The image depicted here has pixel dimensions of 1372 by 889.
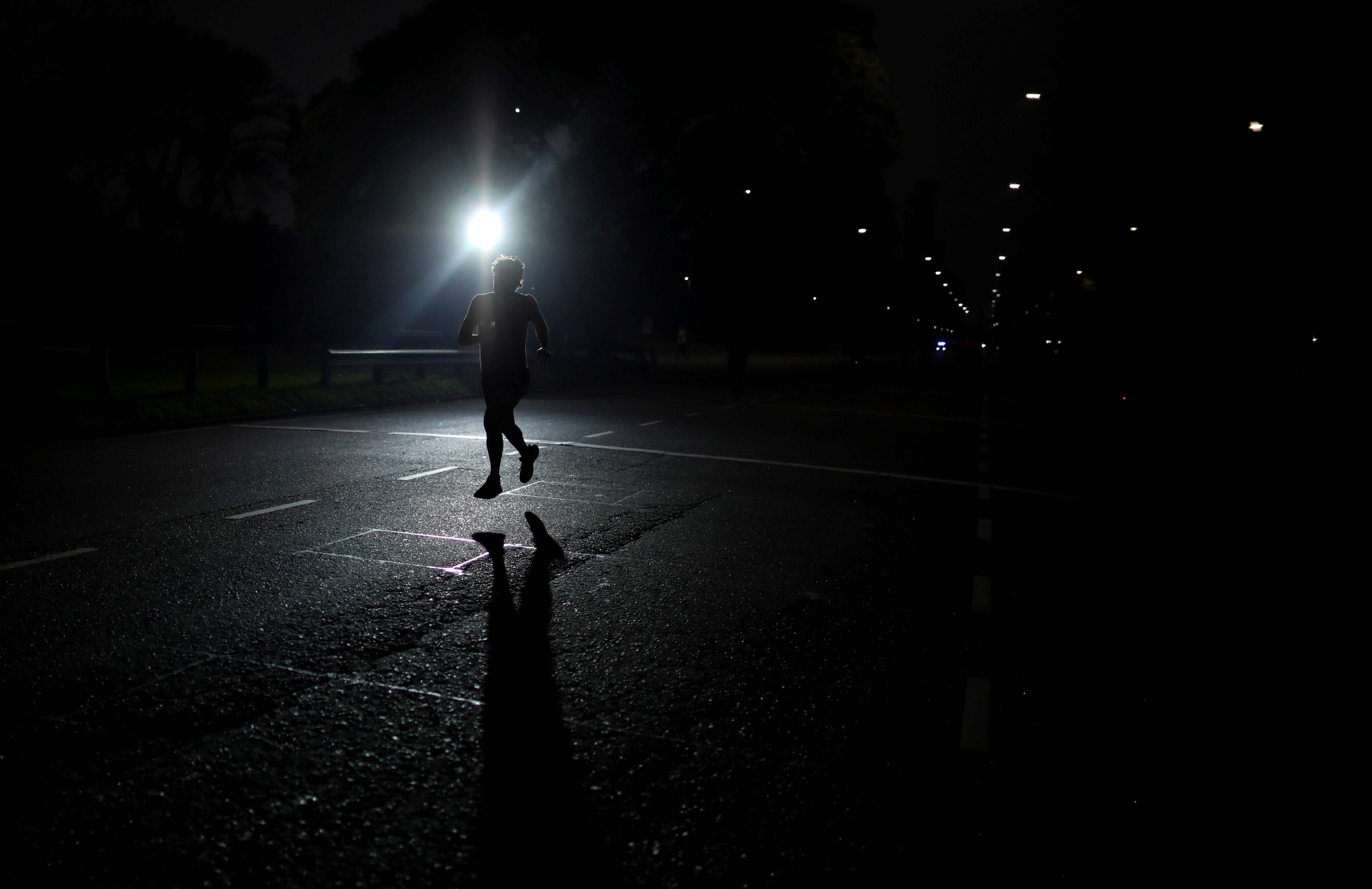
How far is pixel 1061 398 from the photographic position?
106 ft

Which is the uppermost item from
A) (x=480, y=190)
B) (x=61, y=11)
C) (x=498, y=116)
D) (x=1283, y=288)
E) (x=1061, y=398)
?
(x=61, y=11)

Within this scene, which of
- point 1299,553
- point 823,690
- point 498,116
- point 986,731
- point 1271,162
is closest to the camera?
point 986,731

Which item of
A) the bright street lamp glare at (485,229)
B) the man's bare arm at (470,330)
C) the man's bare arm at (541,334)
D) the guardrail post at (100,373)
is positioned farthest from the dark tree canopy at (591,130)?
the man's bare arm at (470,330)

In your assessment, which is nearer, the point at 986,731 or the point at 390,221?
the point at 986,731

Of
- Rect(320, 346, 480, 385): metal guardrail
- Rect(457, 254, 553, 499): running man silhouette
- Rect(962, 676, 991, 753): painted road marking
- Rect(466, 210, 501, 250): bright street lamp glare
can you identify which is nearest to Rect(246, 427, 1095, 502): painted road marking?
Rect(457, 254, 553, 499): running man silhouette

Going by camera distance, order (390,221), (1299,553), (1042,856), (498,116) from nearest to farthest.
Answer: (1042,856)
(1299,553)
(498,116)
(390,221)

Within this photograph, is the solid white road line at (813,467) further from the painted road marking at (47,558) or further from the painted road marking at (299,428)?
the painted road marking at (47,558)

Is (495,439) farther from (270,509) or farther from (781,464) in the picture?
(781,464)

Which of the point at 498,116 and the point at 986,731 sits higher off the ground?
the point at 498,116

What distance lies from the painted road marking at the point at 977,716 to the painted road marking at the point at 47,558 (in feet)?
17.6

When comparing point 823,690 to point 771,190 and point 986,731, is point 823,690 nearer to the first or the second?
point 986,731

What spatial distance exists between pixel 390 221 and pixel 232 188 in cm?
1556

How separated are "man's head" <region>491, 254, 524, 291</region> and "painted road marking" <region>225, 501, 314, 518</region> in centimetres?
238

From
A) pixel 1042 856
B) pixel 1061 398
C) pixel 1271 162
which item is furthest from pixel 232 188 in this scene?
pixel 1042 856
